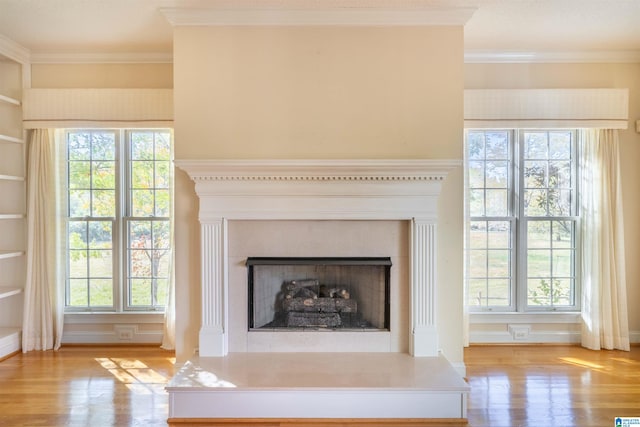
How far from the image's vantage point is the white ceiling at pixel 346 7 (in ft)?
9.85

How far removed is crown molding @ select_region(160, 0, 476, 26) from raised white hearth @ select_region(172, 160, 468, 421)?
3.64 feet

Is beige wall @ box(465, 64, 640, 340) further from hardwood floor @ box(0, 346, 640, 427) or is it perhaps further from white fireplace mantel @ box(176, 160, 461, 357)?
hardwood floor @ box(0, 346, 640, 427)

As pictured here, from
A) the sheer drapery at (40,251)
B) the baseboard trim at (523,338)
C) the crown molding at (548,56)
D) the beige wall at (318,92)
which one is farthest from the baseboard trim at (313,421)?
the crown molding at (548,56)

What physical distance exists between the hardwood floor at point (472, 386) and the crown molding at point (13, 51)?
2.72 m

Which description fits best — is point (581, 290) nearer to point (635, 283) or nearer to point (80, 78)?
point (635, 283)

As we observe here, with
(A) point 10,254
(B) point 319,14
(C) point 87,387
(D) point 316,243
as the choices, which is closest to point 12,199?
(A) point 10,254

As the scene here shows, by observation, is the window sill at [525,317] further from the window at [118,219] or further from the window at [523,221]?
the window at [118,219]

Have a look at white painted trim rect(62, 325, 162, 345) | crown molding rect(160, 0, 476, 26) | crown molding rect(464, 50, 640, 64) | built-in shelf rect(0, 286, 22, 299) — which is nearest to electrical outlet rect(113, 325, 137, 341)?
white painted trim rect(62, 325, 162, 345)

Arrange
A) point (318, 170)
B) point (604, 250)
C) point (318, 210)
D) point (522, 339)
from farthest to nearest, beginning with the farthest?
point (522, 339) → point (604, 250) → point (318, 210) → point (318, 170)

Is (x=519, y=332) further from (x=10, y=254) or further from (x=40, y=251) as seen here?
(x=10, y=254)

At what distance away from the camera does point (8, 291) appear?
374 cm

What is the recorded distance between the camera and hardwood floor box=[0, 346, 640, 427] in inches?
103

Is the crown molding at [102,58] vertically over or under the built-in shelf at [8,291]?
over

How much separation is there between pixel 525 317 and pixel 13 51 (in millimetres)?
5435
